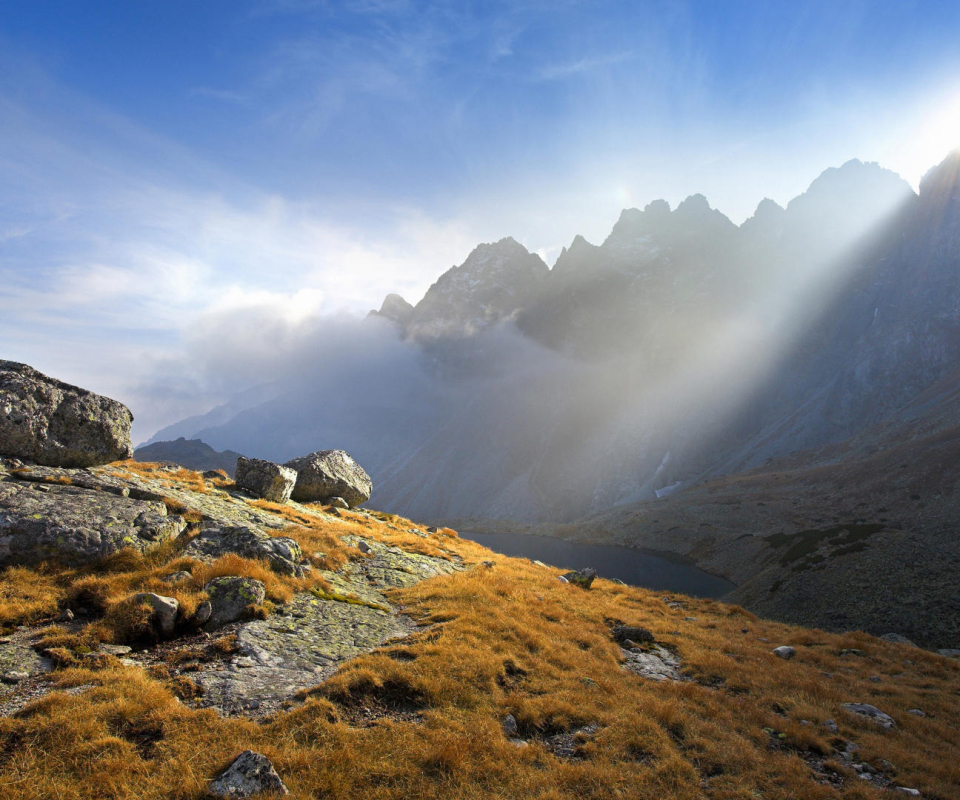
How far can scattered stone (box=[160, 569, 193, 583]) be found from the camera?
12325 millimetres

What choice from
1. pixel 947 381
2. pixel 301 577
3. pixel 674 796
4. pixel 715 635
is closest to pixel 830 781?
pixel 674 796

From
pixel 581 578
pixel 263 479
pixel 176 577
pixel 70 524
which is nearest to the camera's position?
pixel 176 577

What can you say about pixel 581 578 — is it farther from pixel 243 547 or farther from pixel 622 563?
pixel 622 563

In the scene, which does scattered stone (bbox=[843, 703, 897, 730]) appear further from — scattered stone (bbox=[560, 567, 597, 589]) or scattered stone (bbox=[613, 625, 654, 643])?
scattered stone (bbox=[560, 567, 597, 589])

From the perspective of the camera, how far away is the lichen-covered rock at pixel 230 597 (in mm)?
11867

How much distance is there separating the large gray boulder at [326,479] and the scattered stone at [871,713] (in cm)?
2989

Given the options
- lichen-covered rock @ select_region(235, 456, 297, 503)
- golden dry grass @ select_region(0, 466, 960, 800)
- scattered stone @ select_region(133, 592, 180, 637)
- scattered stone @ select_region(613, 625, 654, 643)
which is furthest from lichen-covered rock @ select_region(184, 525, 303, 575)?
lichen-covered rock @ select_region(235, 456, 297, 503)

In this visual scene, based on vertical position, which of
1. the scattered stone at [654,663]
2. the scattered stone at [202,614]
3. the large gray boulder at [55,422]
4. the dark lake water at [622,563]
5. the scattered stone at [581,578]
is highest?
the large gray boulder at [55,422]

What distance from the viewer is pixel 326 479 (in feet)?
114

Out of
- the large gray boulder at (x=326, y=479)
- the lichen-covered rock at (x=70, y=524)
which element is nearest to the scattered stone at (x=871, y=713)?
the lichen-covered rock at (x=70, y=524)

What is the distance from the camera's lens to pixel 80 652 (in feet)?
30.8

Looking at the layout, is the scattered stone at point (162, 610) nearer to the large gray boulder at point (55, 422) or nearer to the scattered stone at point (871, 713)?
the large gray boulder at point (55, 422)

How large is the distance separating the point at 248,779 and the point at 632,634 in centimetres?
1554

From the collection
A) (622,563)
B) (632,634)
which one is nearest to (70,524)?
(632,634)
